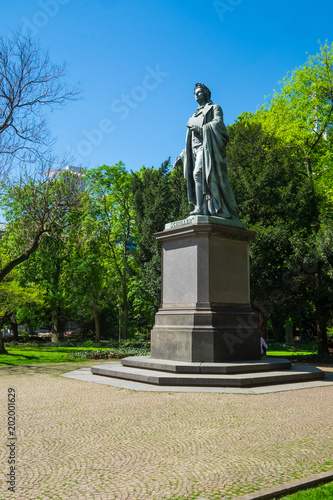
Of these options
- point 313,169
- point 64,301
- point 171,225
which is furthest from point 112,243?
point 171,225

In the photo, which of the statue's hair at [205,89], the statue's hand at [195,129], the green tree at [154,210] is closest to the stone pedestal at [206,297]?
the statue's hand at [195,129]

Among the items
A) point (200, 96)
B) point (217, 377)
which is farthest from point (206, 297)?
point (200, 96)

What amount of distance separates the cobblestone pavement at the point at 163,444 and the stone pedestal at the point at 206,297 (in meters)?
2.51

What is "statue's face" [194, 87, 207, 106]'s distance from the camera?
47.2 ft

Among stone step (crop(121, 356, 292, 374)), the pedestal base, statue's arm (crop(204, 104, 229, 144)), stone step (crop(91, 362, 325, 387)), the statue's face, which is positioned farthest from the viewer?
the statue's face

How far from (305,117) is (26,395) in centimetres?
2495

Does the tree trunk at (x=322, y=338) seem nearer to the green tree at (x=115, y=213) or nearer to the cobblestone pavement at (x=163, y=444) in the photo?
the cobblestone pavement at (x=163, y=444)

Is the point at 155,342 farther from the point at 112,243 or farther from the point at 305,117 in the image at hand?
the point at 112,243

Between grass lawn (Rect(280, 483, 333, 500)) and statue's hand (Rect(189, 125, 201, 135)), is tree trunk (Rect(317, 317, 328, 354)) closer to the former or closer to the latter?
statue's hand (Rect(189, 125, 201, 135))

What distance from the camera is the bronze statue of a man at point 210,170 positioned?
44.4 feet

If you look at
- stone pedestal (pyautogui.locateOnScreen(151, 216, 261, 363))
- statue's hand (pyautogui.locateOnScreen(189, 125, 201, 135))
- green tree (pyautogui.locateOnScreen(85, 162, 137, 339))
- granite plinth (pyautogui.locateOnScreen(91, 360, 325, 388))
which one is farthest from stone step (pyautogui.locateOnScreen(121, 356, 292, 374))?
green tree (pyautogui.locateOnScreen(85, 162, 137, 339))

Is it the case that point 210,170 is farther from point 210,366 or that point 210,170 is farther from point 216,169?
point 210,366

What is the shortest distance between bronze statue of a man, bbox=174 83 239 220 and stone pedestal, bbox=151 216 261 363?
78cm

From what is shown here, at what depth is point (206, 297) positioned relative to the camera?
12.2 meters
